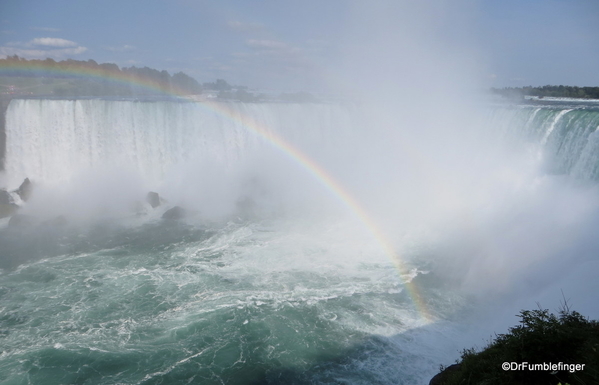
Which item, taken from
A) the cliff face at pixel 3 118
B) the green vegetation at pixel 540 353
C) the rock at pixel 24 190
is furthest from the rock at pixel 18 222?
the green vegetation at pixel 540 353

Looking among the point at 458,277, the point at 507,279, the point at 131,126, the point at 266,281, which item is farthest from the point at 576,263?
the point at 131,126

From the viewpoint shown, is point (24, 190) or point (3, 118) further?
point (3, 118)

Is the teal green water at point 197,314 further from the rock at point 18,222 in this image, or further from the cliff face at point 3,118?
the cliff face at point 3,118

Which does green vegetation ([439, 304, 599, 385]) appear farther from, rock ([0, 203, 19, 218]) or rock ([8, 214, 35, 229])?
rock ([0, 203, 19, 218])

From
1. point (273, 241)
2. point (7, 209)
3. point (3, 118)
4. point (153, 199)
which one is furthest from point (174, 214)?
point (3, 118)

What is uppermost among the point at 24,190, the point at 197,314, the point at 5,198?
the point at 24,190

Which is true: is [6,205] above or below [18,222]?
above

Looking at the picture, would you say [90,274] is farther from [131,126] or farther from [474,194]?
[474,194]

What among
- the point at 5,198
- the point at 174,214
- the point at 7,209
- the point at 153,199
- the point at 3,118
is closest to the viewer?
the point at 174,214

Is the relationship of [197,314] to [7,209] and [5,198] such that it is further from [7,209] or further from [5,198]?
[5,198]
